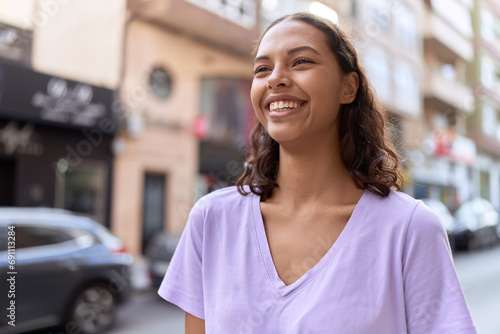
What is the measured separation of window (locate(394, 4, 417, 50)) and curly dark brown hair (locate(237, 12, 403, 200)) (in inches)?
569

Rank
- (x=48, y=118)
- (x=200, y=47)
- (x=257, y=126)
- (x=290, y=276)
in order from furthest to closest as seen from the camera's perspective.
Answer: (x=200, y=47) < (x=48, y=118) < (x=257, y=126) < (x=290, y=276)

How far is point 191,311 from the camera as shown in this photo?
1078mm

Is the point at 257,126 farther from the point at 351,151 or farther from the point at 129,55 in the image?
the point at 129,55

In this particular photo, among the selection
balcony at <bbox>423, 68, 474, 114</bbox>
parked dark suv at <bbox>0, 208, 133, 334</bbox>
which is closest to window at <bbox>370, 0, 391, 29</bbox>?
balcony at <bbox>423, 68, 474, 114</bbox>

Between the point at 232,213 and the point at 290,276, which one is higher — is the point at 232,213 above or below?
above

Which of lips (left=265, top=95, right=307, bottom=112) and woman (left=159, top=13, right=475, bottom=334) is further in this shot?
lips (left=265, top=95, right=307, bottom=112)

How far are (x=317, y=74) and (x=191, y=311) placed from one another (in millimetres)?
612

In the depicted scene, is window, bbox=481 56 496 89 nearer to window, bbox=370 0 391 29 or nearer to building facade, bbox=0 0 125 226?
window, bbox=370 0 391 29

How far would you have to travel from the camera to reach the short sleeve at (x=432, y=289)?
2.87 ft

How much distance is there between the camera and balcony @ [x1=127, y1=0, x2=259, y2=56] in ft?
28.6

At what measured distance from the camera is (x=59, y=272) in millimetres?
4176

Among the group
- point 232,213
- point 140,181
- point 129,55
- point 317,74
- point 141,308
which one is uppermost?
point 129,55

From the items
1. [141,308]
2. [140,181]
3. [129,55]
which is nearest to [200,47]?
[129,55]

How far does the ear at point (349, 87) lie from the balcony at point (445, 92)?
49.9ft
